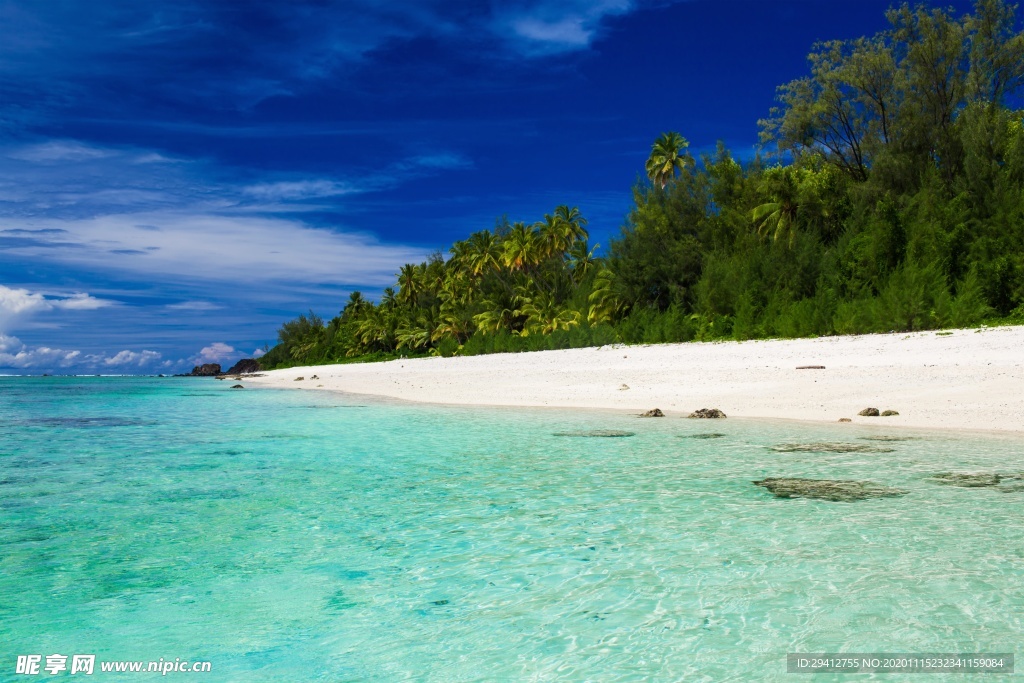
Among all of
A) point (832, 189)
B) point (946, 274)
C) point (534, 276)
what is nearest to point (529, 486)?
point (946, 274)

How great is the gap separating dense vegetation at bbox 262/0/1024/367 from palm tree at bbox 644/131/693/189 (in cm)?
1442

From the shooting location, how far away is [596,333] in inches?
1382

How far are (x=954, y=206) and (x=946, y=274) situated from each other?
12.0 feet

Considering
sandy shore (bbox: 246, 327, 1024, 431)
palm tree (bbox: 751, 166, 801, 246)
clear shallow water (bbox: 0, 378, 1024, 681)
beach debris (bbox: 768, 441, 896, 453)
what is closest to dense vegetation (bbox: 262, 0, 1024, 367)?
palm tree (bbox: 751, 166, 801, 246)

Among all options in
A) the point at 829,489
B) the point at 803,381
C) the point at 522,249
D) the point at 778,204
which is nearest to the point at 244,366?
the point at 522,249

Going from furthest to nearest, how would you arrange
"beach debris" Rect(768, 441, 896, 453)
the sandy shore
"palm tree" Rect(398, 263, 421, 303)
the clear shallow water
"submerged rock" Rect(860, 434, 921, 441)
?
"palm tree" Rect(398, 263, 421, 303) < the sandy shore < "submerged rock" Rect(860, 434, 921, 441) < "beach debris" Rect(768, 441, 896, 453) < the clear shallow water

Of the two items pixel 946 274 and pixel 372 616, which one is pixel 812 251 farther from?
pixel 372 616

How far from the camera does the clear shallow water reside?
3.71 meters

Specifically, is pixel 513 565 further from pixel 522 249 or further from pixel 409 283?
pixel 409 283

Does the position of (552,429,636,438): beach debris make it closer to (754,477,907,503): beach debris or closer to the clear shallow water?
the clear shallow water

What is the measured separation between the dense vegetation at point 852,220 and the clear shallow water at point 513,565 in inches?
657

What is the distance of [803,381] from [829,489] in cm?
999

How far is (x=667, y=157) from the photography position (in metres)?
57.9

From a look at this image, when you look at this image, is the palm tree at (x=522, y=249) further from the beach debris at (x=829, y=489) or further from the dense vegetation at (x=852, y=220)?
the beach debris at (x=829, y=489)
